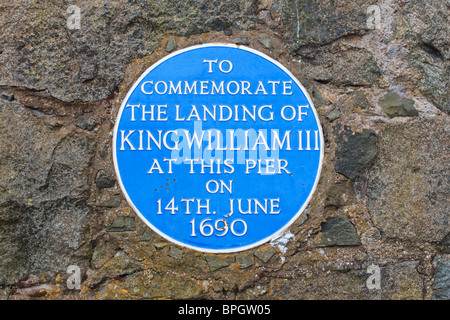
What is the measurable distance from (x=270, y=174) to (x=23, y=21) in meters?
1.44

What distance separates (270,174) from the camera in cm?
216

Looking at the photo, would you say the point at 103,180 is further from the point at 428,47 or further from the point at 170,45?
the point at 428,47

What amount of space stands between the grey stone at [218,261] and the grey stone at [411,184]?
2.38ft

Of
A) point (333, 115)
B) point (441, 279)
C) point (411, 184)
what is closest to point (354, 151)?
point (333, 115)

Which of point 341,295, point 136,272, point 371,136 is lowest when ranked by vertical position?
point 341,295

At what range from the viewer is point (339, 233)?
2137 mm

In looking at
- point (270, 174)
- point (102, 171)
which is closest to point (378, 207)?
point (270, 174)

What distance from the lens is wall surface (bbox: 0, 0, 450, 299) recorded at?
212 centimetres

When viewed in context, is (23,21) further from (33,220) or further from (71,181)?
(33,220)

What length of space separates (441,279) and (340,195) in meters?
0.62

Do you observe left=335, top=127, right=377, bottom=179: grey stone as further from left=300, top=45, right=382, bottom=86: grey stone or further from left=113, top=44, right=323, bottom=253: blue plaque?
left=300, top=45, right=382, bottom=86: grey stone

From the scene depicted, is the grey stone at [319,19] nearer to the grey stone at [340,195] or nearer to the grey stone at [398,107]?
the grey stone at [398,107]

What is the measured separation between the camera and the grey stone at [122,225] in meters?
2.15

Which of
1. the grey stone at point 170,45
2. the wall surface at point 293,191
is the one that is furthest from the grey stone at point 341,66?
the grey stone at point 170,45
